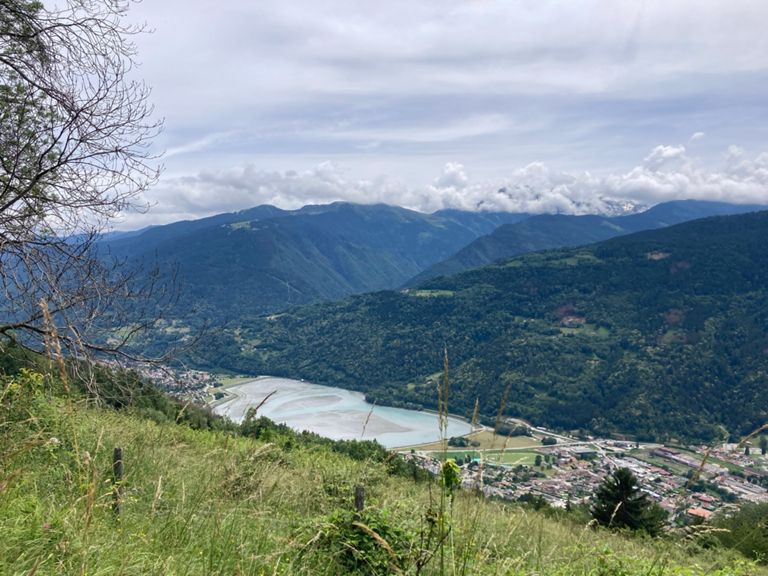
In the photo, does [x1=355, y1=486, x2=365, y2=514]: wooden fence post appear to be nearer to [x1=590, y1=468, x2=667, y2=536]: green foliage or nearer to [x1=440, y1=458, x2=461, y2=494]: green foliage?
[x1=440, y1=458, x2=461, y2=494]: green foliage

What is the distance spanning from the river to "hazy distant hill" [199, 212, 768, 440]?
7.16 metres

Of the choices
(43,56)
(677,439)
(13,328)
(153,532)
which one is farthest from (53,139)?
(677,439)

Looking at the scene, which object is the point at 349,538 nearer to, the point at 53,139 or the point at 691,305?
the point at 53,139

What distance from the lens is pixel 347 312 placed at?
167125 millimetres

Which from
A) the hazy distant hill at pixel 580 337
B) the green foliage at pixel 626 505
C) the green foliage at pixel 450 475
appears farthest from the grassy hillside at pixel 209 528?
the hazy distant hill at pixel 580 337

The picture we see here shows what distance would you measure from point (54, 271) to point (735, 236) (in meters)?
186

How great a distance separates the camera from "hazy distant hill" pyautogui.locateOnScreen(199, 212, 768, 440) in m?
96.2

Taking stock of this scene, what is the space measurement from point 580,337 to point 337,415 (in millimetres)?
72388

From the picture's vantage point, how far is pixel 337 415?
79438mm

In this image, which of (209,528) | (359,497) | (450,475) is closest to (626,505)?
(359,497)

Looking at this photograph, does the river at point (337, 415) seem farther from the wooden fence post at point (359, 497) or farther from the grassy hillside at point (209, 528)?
the wooden fence post at point (359, 497)

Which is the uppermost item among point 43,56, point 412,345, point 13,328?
point 43,56

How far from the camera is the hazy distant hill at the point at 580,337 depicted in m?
96.2

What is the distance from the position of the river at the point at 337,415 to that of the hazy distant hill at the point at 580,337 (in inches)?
282
